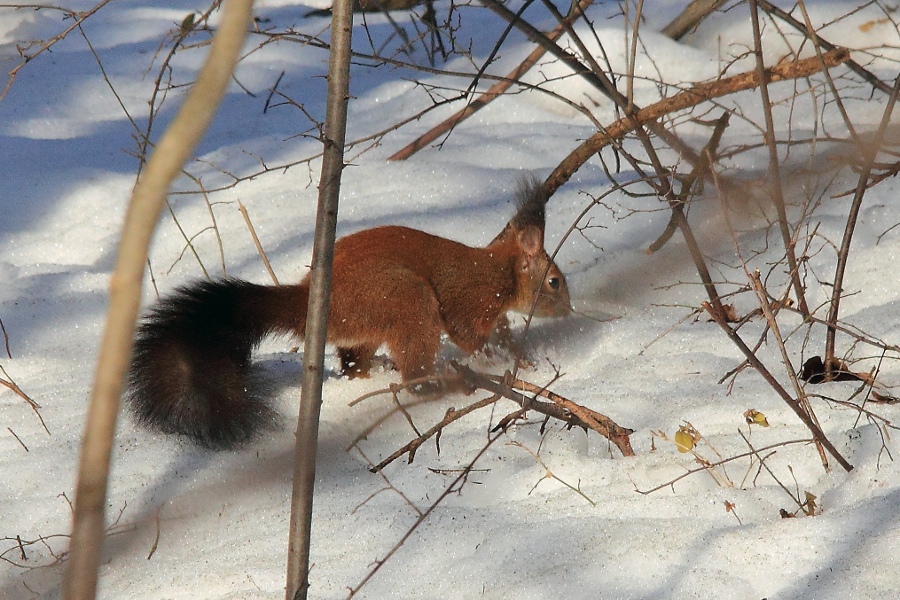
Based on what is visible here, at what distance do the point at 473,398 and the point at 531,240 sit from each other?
890 millimetres

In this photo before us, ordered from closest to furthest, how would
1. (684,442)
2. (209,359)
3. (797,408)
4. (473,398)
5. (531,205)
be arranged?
1. (797,408)
2. (684,442)
3. (209,359)
4. (473,398)
5. (531,205)

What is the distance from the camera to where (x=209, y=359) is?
8.66 ft

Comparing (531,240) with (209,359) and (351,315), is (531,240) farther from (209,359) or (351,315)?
(209,359)

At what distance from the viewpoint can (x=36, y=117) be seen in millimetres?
5398

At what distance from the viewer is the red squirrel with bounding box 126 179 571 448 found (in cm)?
251

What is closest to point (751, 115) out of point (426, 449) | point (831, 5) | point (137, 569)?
point (831, 5)

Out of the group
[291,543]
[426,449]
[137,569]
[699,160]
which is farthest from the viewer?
[699,160]

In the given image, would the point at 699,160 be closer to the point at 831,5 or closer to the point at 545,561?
the point at 545,561

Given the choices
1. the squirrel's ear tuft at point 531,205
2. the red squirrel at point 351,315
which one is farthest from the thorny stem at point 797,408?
the squirrel's ear tuft at point 531,205

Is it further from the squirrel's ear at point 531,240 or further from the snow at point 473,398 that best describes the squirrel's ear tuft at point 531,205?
the snow at point 473,398

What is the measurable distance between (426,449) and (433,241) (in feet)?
3.59

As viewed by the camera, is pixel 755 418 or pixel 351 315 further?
pixel 351 315

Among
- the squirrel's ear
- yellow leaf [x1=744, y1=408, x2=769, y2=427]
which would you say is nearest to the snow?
yellow leaf [x1=744, y1=408, x2=769, y2=427]

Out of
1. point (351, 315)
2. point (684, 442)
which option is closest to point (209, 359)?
point (351, 315)
